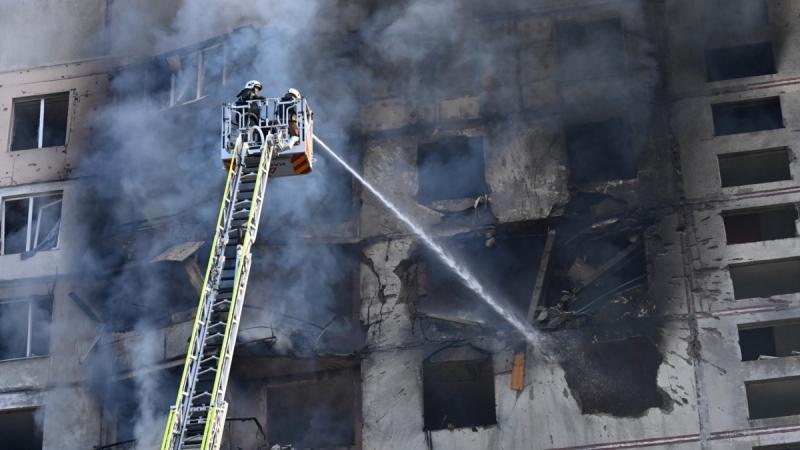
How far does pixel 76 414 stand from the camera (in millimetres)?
24500

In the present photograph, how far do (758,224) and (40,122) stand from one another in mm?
14903

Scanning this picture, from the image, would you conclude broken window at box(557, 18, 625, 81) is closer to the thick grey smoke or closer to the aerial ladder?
the thick grey smoke

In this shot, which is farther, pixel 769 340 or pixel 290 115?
pixel 769 340

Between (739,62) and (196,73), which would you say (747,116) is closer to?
(739,62)

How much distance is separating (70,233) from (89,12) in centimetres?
533

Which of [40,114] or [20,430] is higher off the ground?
[40,114]

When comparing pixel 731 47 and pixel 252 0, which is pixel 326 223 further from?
pixel 731 47

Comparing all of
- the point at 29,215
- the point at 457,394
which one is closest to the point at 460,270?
the point at 457,394

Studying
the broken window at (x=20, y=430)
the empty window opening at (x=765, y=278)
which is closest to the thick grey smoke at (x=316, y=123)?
the broken window at (x=20, y=430)

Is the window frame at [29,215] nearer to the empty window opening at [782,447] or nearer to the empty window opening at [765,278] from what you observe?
the empty window opening at [765,278]

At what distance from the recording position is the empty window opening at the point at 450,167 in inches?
977

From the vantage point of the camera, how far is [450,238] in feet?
78.1

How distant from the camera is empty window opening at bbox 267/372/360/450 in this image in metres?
23.7

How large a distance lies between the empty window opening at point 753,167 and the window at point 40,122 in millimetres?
13626
